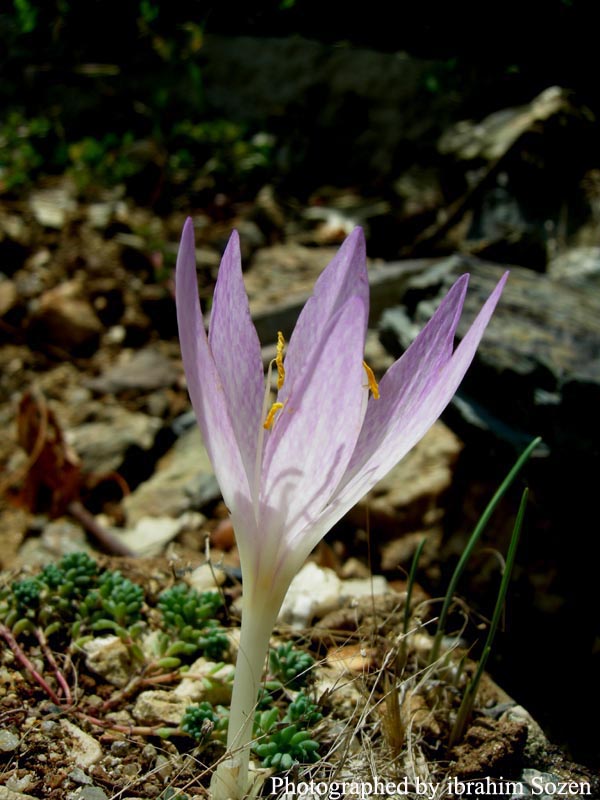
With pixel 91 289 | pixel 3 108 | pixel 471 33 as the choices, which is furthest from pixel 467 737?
pixel 3 108

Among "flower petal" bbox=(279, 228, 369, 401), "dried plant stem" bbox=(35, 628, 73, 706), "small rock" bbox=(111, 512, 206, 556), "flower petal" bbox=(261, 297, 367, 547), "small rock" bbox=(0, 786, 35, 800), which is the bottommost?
"small rock" bbox=(111, 512, 206, 556)

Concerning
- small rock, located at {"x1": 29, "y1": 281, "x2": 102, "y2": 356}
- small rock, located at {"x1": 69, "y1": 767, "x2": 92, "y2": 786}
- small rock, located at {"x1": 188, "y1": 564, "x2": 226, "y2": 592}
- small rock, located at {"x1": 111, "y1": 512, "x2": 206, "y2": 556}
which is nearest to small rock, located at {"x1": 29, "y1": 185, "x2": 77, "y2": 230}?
small rock, located at {"x1": 29, "y1": 281, "x2": 102, "y2": 356}

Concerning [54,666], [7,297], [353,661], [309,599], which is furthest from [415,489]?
[7,297]

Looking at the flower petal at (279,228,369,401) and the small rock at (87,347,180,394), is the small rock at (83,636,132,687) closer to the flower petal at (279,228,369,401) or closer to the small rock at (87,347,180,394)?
the flower petal at (279,228,369,401)

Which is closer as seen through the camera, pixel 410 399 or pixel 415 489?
pixel 410 399

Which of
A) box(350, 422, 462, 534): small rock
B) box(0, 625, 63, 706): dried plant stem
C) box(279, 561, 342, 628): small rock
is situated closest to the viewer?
box(0, 625, 63, 706): dried plant stem

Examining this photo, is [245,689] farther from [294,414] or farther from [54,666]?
[54,666]

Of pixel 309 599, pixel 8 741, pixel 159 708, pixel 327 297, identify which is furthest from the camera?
pixel 309 599
